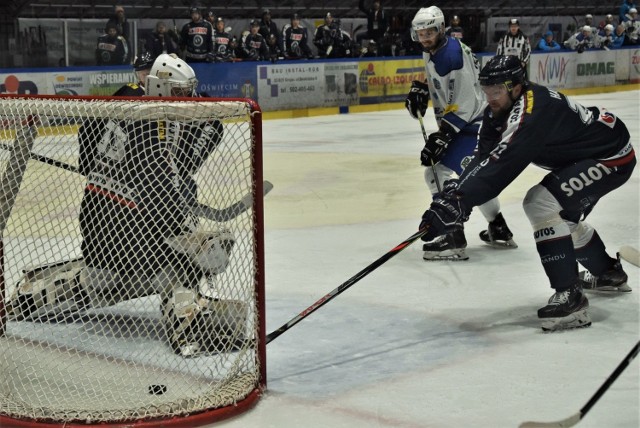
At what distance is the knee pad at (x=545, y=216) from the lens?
13.1ft

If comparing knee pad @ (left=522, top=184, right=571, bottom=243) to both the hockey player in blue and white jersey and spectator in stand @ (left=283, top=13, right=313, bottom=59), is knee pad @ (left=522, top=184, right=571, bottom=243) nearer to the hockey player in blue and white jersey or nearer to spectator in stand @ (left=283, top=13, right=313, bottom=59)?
the hockey player in blue and white jersey

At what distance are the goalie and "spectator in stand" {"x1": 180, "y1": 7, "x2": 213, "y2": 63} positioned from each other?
9343 mm

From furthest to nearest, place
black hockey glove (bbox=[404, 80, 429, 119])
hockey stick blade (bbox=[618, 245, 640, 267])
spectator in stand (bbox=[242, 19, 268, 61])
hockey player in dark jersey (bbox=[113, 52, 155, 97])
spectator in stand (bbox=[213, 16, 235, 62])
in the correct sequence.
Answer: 1. spectator in stand (bbox=[242, 19, 268, 61])
2. spectator in stand (bbox=[213, 16, 235, 62])
3. black hockey glove (bbox=[404, 80, 429, 119])
4. hockey player in dark jersey (bbox=[113, 52, 155, 97])
5. hockey stick blade (bbox=[618, 245, 640, 267])

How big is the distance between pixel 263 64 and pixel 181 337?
33.0 ft

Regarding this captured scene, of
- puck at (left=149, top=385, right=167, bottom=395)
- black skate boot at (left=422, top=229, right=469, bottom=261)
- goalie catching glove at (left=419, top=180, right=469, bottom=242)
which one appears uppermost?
goalie catching glove at (left=419, top=180, right=469, bottom=242)

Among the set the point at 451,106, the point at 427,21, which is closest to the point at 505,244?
the point at 451,106

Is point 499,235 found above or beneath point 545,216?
beneath

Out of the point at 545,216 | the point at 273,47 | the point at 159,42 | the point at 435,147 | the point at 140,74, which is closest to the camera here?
the point at 545,216

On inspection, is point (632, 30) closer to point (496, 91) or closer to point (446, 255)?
point (446, 255)

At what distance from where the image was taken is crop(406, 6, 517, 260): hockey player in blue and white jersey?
544 centimetres

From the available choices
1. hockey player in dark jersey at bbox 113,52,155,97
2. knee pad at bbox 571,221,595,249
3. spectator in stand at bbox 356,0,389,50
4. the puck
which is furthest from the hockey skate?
spectator in stand at bbox 356,0,389,50

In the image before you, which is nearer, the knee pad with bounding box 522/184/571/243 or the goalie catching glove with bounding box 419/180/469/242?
the goalie catching glove with bounding box 419/180/469/242

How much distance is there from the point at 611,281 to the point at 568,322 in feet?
2.05

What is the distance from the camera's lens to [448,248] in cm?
530
